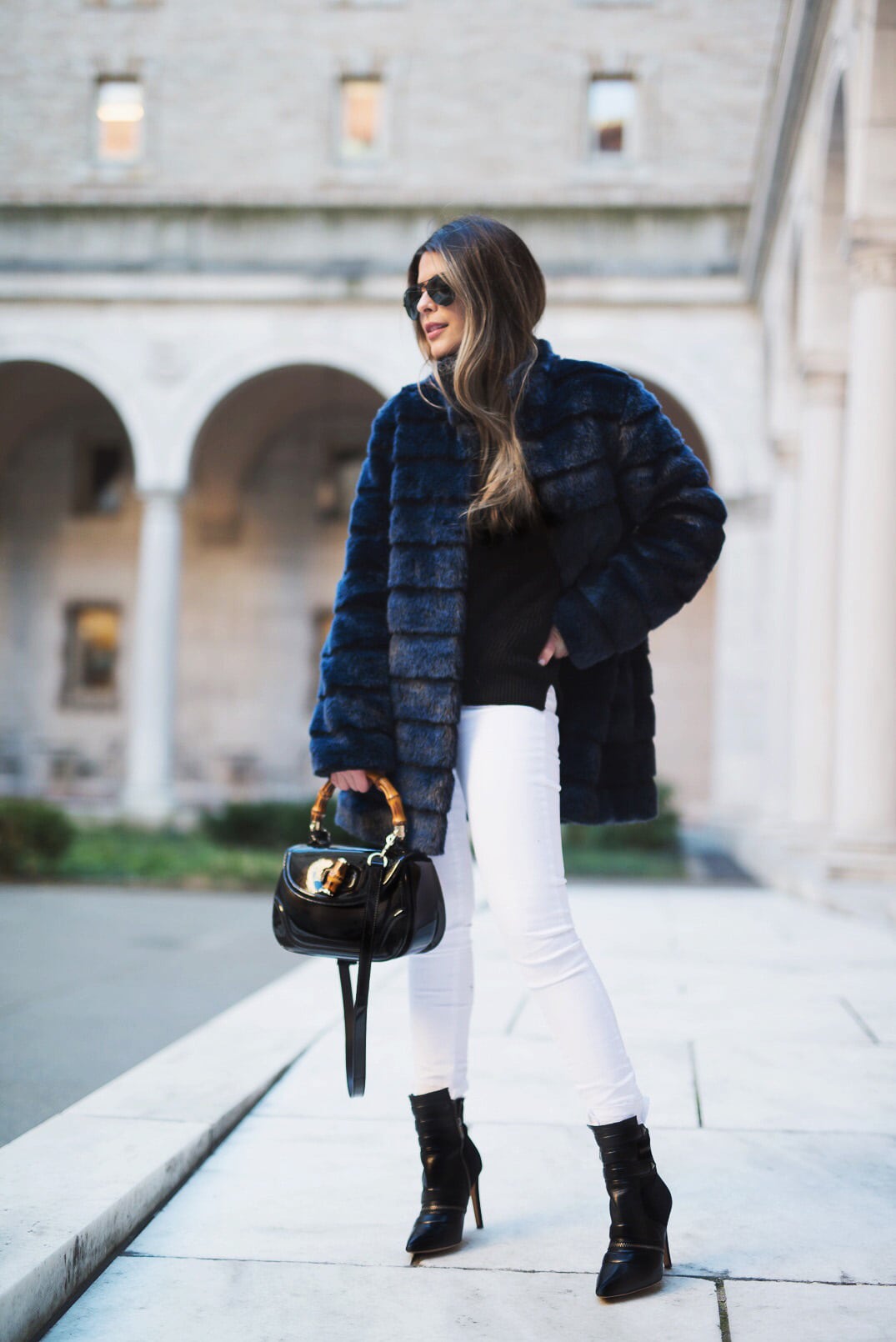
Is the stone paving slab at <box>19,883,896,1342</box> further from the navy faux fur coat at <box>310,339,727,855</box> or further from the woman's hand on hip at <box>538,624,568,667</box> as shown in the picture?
the woman's hand on hip at <box>538,624,568,667</box>

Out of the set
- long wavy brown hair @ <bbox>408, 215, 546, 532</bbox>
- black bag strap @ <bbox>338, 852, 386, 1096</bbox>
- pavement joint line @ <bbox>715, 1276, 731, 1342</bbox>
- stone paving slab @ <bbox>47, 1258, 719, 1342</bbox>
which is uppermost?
long wavy brown hair @ <bbox>408, 215, 546, 532</bbox>

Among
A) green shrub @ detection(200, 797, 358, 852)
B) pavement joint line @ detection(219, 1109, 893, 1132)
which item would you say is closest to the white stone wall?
green shrub @ detection(200, 797, 358, 852)

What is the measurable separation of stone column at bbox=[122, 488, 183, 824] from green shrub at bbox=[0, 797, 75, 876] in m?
6.15

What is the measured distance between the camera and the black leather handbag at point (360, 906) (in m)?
2.29

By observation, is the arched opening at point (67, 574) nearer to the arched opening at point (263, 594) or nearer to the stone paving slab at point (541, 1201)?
the arched opening at point (263, 594)

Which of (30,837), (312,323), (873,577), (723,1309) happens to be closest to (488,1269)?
(723,1309)

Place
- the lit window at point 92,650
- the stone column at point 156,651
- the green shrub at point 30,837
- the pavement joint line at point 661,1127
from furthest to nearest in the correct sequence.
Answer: the lit window at point 92,650
the stone column at point 156,651
the green shrub at point 30,837
the pavement joint line at point 661,1127

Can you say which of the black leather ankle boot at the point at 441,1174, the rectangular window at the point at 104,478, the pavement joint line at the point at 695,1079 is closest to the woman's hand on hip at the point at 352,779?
the black leather ankle boot at the point at 441,1174

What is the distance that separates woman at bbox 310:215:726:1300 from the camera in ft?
7.81

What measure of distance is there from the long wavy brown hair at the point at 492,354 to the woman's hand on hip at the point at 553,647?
215 mm

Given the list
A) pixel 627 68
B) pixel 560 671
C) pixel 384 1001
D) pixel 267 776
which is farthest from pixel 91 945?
pixel 627 68

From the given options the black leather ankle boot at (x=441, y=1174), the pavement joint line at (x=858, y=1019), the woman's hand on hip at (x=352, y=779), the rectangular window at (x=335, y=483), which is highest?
the rectangular window at (x=335, y=483)

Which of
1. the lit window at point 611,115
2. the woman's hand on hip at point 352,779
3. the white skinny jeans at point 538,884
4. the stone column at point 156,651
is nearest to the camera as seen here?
the white skinny jeans at point 538,884

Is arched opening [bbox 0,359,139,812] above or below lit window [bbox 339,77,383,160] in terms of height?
below
